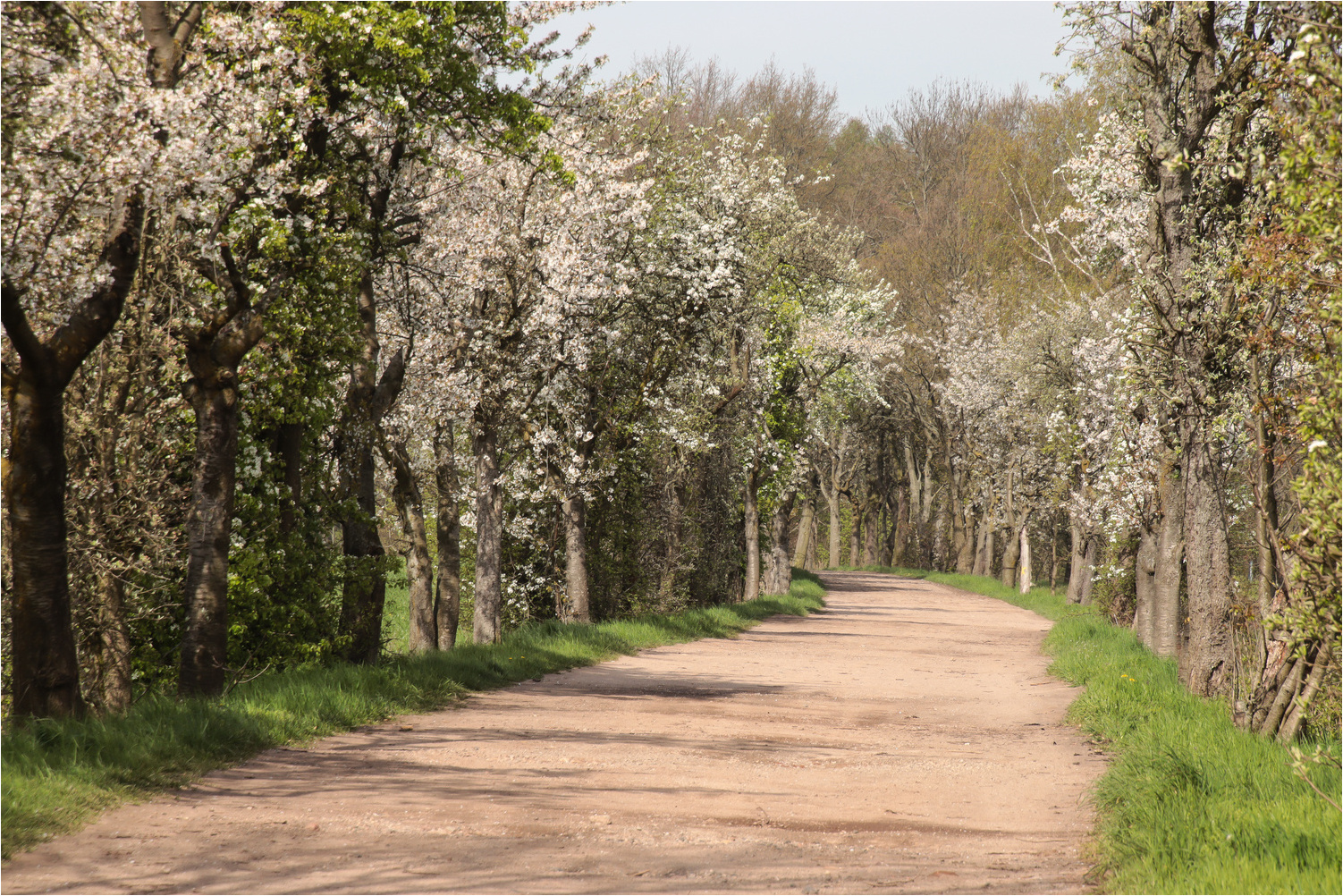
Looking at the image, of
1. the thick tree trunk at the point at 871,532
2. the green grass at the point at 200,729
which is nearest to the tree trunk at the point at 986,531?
the thick tree trunk at the point at 871,532

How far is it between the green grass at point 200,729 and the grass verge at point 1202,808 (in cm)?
595

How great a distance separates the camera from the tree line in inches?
338

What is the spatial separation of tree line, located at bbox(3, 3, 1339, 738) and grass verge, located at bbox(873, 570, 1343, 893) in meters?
0.66

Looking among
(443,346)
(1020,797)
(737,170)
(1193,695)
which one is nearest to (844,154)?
(737,170)

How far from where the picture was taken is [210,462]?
35.4 feet

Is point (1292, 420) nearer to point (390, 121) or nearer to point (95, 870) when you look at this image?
point (95, 870)

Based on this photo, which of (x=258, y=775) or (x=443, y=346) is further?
(x=443, y=346)

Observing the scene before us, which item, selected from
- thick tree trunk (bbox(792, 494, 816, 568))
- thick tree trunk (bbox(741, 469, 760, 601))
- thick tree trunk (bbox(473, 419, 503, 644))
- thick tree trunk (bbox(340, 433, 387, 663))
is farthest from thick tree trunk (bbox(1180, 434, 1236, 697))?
thick tree trunk (bbox(792, 494, 816, 568))

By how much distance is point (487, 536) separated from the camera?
65.0 feet

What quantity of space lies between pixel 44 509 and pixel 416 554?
36.4 feet

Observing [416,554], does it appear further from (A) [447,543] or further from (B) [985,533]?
(B) [985,533]

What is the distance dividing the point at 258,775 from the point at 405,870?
2.68 meters

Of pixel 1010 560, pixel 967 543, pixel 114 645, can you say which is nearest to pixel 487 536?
pixel 114 645

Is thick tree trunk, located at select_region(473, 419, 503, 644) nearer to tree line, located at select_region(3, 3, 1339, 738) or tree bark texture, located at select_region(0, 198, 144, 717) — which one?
tree line, located at select_region(3, 3, 1339, 738)
